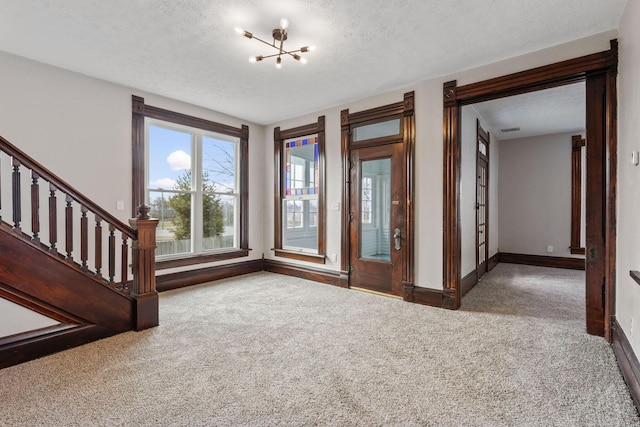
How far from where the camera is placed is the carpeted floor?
1737mm

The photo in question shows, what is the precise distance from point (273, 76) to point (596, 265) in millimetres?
3716

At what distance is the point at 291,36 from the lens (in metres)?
2.82

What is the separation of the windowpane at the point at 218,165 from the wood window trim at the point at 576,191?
6.35 m

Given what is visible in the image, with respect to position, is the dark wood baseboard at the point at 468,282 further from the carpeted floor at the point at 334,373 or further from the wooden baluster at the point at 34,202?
the wooden baluster at the point at 34,202

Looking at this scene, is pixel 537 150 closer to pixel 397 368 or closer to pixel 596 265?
pixel 596 265

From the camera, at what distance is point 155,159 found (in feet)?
14.4

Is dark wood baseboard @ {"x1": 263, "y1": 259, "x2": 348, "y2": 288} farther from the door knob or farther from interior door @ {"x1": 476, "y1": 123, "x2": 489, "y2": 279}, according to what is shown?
interior door @ {"x1": 476, "y1": 123, "x2": 489, "y2": 279}

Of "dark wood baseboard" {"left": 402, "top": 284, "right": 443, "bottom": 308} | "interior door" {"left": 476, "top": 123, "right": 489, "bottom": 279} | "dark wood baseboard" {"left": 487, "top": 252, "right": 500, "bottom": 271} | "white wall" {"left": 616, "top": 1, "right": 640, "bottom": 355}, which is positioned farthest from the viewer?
"dark wood baseboard" {"left": 487, "top": 252, "right": 500, "bottom": 271}

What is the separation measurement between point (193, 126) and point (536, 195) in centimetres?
660

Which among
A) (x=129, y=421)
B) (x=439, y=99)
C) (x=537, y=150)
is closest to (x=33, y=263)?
(x=129, y=421)

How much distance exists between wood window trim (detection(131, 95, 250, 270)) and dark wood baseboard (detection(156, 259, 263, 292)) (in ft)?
0.45

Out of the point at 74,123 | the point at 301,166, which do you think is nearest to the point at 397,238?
the point at 301,166

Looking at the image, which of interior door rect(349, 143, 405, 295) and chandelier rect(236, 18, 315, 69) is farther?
interior door rect(349, 143, 405, 295)

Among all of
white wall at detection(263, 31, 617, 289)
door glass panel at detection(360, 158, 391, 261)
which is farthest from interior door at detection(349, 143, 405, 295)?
white wall at detection(263, 31, 617, 289)
